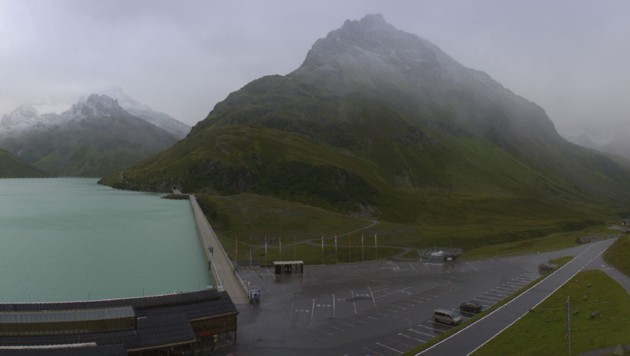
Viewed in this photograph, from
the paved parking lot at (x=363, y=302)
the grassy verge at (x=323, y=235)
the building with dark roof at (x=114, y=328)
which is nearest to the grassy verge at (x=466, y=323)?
the paved parking lot at (x=363, y=302)

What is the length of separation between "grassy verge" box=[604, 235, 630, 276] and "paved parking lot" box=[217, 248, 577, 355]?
10.4 meters

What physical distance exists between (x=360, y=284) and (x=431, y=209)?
122m

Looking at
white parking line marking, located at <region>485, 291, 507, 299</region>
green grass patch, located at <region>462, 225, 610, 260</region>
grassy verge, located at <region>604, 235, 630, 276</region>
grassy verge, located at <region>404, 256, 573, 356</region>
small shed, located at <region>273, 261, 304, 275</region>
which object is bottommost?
white parking line marking, located at <region>485, 291, 507, 299</region>

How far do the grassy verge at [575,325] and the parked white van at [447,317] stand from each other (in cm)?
546

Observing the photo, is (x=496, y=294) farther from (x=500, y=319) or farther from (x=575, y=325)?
(x=575, y=325)

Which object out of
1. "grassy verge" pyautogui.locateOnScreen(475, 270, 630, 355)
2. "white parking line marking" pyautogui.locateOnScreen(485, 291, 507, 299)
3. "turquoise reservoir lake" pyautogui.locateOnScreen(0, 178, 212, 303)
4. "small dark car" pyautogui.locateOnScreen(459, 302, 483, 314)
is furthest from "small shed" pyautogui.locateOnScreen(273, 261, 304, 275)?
"grassy verge" pyautogui.locateOnScreen(475, 270, 630, 355)

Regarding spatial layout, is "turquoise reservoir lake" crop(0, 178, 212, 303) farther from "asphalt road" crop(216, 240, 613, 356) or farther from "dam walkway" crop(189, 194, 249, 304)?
"asphalt road" crop(216, 240, 613, 356)

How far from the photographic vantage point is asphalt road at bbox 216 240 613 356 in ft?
138

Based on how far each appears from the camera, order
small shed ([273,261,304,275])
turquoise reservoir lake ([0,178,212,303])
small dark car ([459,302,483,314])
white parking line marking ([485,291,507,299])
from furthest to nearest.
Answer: small shed ([273,261,304,275])
turquoise reservoir lake ([0,178,212,303])
white parking line marking ([485,291,507,299])
small dark car ([459,302,483,314])

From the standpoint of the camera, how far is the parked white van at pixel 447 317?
4700cm

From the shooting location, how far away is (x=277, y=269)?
71.8 metres

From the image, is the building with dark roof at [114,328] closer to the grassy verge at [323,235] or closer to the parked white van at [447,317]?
the parked white van at [447,317]

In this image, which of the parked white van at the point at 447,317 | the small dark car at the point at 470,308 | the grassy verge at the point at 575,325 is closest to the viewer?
the grassy verge at the point at 575,325

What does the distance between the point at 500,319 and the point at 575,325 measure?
7.97 meters
